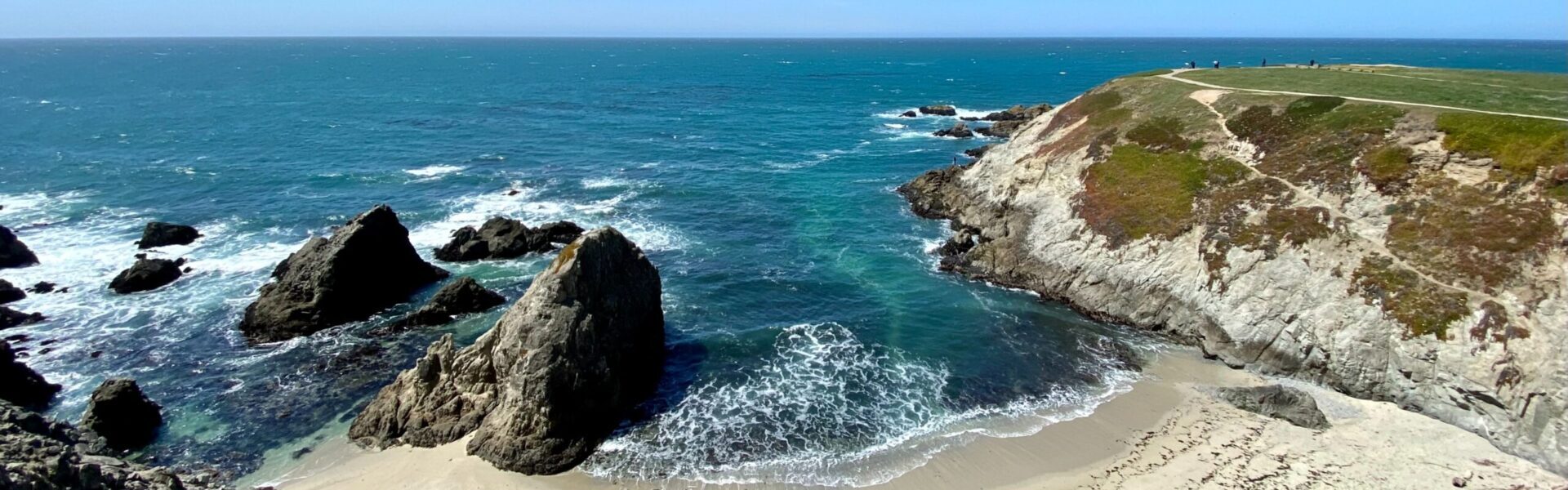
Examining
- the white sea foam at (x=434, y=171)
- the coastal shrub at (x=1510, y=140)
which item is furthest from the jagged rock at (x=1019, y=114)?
the white sea foam at (x=434, y=171)

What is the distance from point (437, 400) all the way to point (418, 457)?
260cm

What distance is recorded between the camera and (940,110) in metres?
129

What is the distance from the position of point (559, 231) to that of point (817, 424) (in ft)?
106

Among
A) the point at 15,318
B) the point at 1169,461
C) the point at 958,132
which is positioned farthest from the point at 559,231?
the point at 958,132

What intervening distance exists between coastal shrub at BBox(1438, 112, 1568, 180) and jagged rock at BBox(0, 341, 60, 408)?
235 ft

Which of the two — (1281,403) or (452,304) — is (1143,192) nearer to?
(1281,403)

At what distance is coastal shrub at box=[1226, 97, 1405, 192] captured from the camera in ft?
139

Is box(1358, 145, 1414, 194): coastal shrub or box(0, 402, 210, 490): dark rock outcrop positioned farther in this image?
box(1358, 145, 1414, 194): coastal shrub

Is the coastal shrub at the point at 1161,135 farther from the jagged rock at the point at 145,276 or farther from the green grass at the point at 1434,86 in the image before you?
the jagged rock at the point at 145,276

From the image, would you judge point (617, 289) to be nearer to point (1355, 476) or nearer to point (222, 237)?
point (1355, 476)

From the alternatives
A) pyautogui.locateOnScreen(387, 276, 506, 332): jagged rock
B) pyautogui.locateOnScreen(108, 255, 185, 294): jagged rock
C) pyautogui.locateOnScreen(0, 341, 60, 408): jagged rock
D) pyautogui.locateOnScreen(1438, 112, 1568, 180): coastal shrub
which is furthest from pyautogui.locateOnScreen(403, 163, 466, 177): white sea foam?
pyautogui.locateOnScreen(1438, 112, 1568, 180): coastal shrub

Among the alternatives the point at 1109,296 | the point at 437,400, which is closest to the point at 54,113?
the point at 437,400

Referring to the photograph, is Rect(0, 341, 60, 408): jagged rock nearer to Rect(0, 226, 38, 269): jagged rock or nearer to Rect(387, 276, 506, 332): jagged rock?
Rect(387, 276, 506, 332): jagged rock

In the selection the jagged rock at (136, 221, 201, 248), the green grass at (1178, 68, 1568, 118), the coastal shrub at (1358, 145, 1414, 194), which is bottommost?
the jagged rock at (136, 221, 201, 248)
